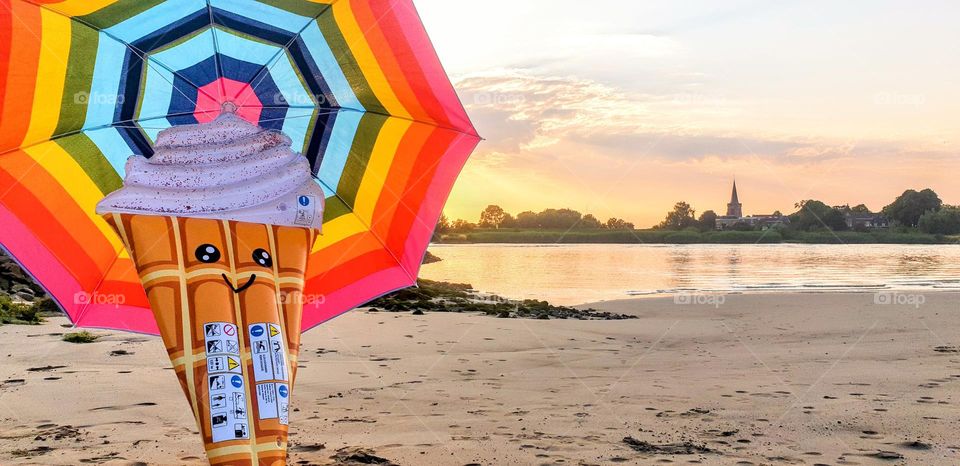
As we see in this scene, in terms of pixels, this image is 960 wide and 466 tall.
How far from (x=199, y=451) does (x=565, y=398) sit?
9.20 ft

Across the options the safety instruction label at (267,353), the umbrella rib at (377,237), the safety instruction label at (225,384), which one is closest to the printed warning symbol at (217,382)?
the safety instruction label at (225,384)

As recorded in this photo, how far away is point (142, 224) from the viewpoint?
3.93 metres

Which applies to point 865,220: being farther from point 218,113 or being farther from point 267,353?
point 267,353

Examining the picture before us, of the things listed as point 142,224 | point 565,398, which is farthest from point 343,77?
point 565,398

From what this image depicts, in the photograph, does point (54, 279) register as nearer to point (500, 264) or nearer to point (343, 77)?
point (343, 77)

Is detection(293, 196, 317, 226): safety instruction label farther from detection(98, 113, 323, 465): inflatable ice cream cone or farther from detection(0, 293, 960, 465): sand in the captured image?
detection(0, 293, 960, 465): sand

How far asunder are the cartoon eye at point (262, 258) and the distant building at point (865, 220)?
224 ft

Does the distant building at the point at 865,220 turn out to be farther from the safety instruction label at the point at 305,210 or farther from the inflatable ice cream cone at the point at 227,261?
the inflatable ice cream cone at the point at 227,261

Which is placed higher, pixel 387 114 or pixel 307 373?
pixel 387 114

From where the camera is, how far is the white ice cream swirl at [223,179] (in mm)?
4004

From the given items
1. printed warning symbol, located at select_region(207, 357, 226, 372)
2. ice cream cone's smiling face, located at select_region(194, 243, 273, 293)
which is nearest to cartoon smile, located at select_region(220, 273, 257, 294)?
ice cream cone's smiling face, located at select_region(194, 243, 273, 293)

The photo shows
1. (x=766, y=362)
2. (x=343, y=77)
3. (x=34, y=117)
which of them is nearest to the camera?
(x=34, y=117)

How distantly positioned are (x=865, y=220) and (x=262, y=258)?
Answer: 74373 mm

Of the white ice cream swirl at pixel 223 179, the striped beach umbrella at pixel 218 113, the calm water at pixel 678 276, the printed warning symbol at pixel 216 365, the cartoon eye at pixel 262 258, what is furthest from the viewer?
the calm water at pixel 678 276
